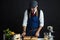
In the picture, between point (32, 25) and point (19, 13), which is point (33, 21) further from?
point (19, 13)

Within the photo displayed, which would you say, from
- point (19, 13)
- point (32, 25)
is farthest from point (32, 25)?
point (19, 13)

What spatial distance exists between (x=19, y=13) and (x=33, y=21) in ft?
0.52

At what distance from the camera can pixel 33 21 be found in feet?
7.08

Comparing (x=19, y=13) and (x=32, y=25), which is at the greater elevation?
(x=19, y=13)

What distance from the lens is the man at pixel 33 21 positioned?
7.07ft

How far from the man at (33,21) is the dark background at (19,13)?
4cm

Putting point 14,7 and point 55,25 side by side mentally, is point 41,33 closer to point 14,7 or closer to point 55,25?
point 55,25

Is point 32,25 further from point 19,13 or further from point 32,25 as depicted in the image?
point 19,13

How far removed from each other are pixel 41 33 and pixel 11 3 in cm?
41

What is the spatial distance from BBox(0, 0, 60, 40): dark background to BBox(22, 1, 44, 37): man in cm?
4

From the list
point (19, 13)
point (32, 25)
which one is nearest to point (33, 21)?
point (32, 25)

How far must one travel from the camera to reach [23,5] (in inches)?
86.2

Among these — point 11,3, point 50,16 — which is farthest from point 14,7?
point 50,16

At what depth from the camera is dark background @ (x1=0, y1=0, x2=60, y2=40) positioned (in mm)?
2178
